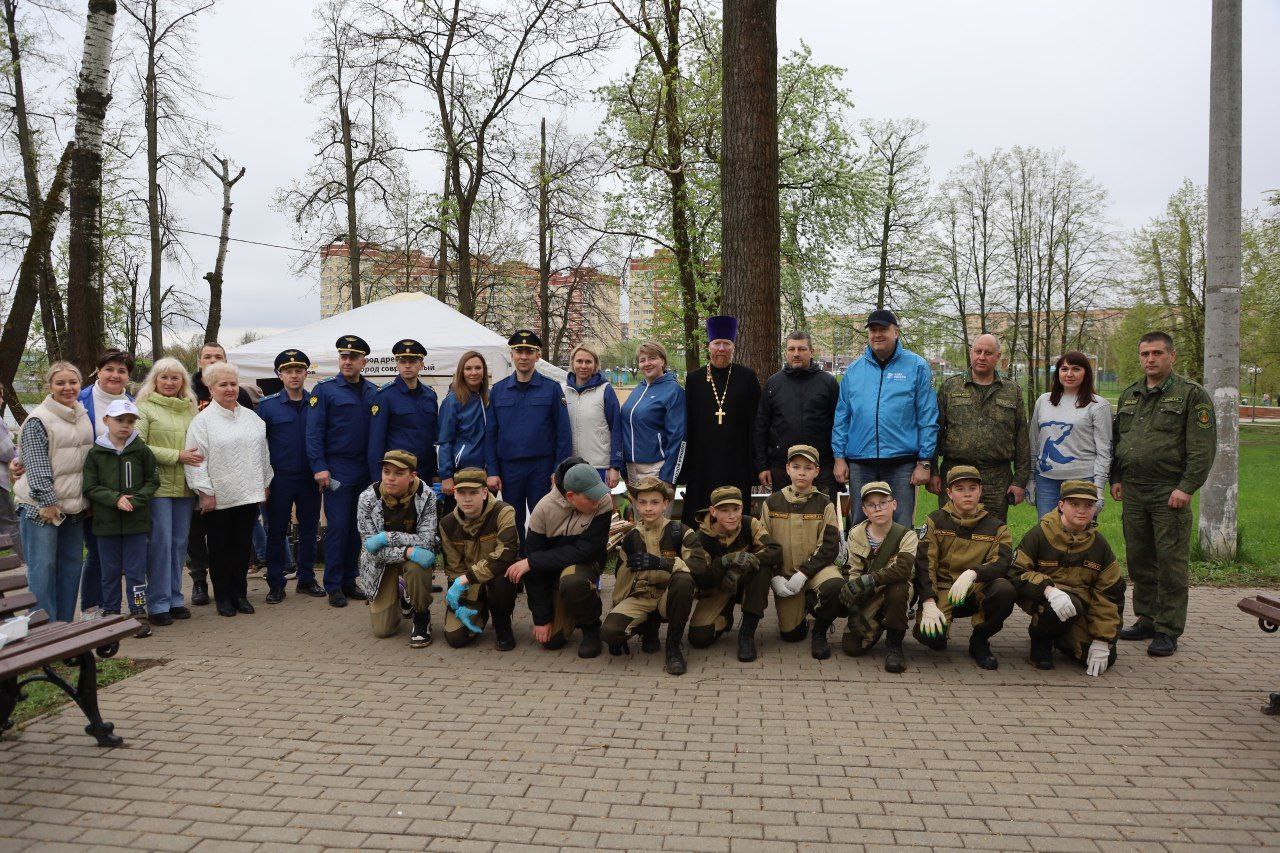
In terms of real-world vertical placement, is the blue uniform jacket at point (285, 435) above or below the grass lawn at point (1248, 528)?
above

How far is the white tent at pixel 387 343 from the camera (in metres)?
10.8

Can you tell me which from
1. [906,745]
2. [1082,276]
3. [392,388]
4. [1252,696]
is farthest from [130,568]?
[1082,276]

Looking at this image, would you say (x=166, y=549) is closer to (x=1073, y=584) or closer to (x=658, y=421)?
(x=658, y=421)

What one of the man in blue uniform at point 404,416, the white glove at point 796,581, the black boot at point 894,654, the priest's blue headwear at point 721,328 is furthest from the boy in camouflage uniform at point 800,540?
the man in blue uniform at point 404,416

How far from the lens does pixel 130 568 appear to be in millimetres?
6047

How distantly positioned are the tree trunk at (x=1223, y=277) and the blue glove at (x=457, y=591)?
22.8 ft

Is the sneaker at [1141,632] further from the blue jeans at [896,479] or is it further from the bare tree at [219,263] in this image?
the bare tree at [219,263]

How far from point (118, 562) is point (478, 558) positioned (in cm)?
258

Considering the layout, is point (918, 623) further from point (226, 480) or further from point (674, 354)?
point (674, 354)

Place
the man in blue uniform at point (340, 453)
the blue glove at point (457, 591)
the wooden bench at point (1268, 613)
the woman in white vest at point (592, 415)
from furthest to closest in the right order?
the man in blue uniform at point (340, 453) < the woman in white vest at point (592, 415) < the blue glove at point (457, 591) < the wooden bench at point (1268, 613)

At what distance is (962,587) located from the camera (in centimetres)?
518

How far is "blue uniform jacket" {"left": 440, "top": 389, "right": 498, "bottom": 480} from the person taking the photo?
6.97m

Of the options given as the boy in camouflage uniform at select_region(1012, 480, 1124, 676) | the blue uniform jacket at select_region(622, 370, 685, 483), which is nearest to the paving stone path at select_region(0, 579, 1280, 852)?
the boy in camouflage uniform at select_region(1012, 480, 1124, 676)

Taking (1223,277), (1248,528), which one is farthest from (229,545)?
(1248,528)
